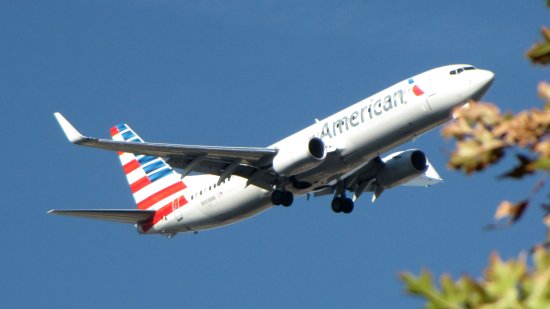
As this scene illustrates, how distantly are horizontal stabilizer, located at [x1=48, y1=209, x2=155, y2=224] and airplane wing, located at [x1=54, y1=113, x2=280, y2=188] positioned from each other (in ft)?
18.0

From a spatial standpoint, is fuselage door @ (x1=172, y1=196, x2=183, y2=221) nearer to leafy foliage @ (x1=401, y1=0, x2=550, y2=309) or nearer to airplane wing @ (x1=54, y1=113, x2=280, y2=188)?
airplane wing @ (x1=54, y1=113, x2=280, y2=188)

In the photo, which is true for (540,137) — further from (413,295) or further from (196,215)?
(196,215)

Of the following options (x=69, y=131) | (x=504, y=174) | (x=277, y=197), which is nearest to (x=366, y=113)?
(x=277, y=197)

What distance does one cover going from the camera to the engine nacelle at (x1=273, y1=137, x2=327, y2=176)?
126ft

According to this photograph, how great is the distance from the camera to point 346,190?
146 ft

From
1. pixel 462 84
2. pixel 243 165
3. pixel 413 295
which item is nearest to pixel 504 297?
pixel 413 295

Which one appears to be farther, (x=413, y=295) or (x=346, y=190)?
(x=346, y=190)

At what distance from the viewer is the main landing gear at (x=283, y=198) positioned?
1594 inches

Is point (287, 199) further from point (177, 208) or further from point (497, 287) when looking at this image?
point (497, 287)

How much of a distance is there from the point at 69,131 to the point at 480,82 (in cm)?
1563

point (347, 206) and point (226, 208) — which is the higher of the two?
point (347, 206)

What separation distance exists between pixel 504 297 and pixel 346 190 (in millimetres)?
42068

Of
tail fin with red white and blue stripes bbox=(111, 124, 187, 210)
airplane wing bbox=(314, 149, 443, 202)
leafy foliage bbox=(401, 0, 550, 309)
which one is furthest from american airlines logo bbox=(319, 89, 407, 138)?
leafy foliage bbox=(401, 0, 550, 309)

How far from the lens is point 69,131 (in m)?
38.2
